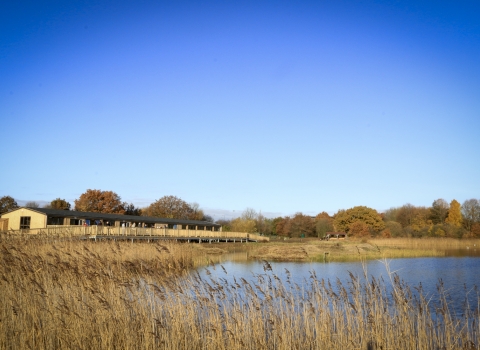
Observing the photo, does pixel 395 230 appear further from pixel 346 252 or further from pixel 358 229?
pixel 346 252

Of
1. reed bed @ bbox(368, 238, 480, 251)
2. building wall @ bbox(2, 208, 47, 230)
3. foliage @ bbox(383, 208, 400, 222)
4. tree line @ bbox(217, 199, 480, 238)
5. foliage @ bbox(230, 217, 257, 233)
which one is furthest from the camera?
foliage @ bbox(383, 208, 400, 222)

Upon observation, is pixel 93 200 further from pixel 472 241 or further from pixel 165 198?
pixel 472 241

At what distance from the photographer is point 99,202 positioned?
72938 mm

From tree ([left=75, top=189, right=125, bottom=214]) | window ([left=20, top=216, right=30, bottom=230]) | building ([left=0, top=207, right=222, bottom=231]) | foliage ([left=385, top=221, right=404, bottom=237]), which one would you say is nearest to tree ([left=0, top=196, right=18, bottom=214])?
→ tree ([left=75, top=189, right=125, bottom=214])

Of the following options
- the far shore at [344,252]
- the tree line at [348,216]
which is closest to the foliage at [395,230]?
the tree line at [348,216]

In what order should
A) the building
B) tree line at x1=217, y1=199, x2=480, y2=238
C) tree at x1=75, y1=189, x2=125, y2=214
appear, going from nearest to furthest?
1. the building
2. tree line at x1=217, y1=199, x2=480, y2=238
3. tree at x1=75, y1=189, x2=125, y2=214

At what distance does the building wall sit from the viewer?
4044 centimetres

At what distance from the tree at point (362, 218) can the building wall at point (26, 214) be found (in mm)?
50921

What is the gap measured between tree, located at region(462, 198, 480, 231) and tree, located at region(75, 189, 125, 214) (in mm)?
59179

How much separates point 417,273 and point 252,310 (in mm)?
17403

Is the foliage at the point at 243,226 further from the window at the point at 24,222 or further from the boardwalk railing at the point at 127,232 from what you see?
the window at the point at 24,222

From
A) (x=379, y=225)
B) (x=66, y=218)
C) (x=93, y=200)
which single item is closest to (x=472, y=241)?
(x=379, y=225)

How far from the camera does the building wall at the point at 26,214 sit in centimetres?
4044

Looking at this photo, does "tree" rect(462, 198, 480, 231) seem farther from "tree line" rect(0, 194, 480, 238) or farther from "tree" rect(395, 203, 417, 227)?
"tree" rect(395, 203, 417, 227)
